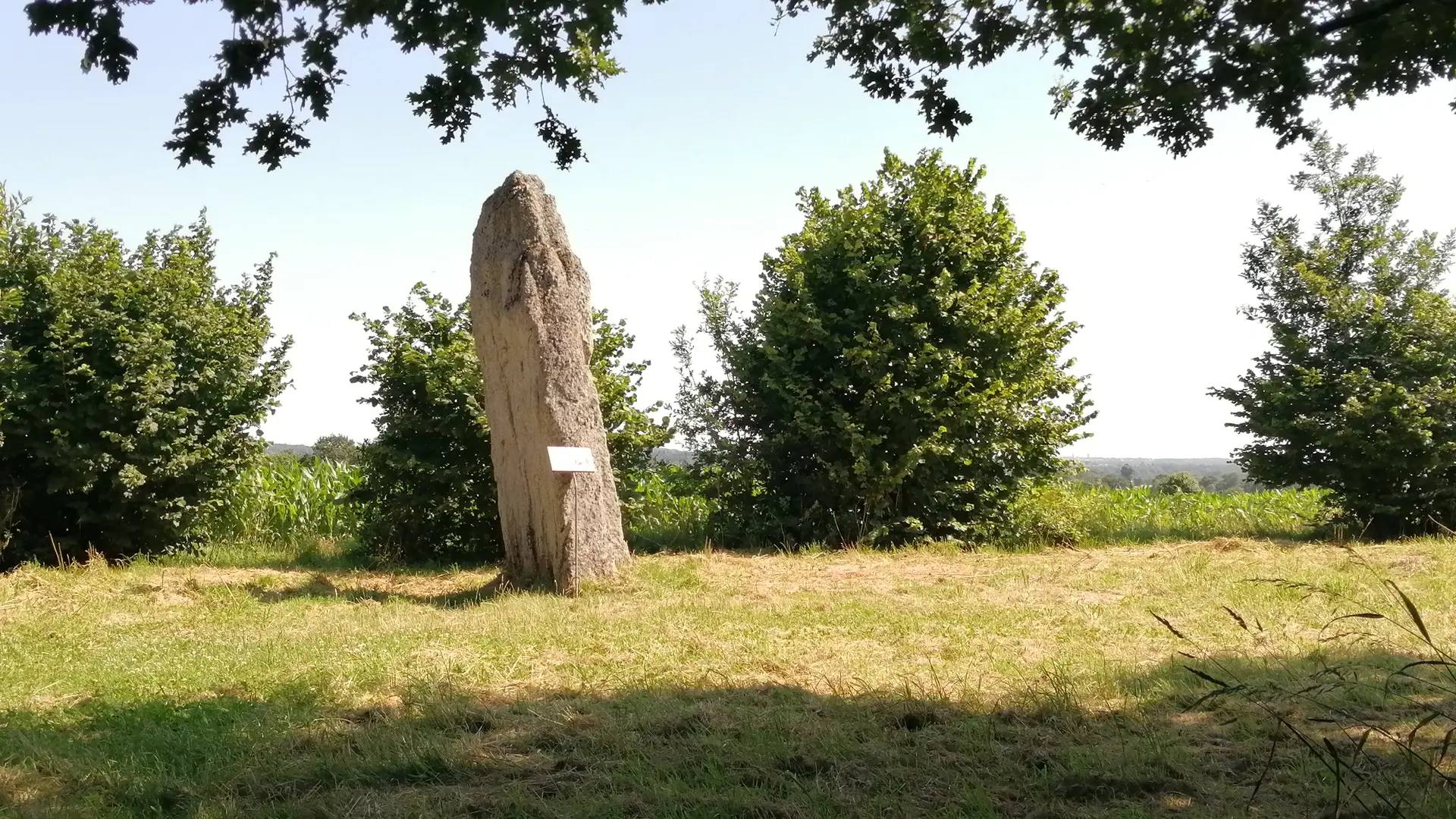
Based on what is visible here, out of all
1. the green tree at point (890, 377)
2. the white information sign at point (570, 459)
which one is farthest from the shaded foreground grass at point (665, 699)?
the green tree at point (890, 377)

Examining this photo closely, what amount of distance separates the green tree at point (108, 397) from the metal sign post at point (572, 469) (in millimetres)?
5369

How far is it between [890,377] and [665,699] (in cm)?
817

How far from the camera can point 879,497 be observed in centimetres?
1309

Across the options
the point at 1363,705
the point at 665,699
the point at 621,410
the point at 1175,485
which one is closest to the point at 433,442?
the point at 621,410

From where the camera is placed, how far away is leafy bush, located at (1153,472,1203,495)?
837 inches

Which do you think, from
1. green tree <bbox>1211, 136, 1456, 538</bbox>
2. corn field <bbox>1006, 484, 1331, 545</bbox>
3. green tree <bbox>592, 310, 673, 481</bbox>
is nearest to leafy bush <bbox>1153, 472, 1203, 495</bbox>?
corn field <bbox>1006, 484, 1331, 545</bbox>

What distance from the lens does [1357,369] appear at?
1343 cm

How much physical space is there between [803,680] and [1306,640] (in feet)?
10.3

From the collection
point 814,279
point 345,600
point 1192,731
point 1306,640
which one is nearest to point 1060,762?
point 1192,731

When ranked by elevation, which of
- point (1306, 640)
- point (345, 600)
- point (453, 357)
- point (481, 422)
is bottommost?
point (1306, 640)

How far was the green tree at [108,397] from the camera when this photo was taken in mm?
11398

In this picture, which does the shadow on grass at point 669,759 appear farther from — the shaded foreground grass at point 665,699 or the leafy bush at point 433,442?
the leafy bush at point 433,442

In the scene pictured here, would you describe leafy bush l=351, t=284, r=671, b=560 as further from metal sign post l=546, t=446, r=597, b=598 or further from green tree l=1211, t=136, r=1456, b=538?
green tree l=1211, t=136, r=1456, b=538

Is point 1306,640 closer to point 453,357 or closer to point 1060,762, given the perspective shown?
point 1060,762
